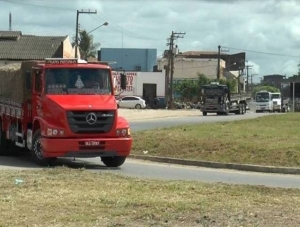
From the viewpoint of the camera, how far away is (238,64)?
159m

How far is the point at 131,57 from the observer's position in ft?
366

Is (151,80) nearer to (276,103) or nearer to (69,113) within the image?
(276,103)

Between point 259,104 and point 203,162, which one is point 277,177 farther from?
point 259,104

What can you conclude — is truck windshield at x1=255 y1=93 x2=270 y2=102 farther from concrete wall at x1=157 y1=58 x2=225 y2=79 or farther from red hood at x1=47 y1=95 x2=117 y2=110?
red hood at x1=47 y1=95 x2=117 y2=110

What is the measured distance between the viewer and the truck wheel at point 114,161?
59.7 feet

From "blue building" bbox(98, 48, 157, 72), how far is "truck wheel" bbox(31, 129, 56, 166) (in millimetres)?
90922

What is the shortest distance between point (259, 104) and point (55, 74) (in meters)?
56.7

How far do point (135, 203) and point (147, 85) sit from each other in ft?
275

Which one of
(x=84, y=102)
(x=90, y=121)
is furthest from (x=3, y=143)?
(x=90, y=121)

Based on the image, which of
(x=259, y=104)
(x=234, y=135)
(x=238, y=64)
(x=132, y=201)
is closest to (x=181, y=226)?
(x=132, y=201)

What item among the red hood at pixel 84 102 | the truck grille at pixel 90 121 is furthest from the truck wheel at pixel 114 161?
the red hood at pixel 84 102

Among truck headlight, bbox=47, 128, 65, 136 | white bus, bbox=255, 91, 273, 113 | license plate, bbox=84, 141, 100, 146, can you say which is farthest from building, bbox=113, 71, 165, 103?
truck headlight, bbox=47, 128, 65, 136

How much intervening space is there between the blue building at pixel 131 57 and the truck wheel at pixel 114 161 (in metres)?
90.2

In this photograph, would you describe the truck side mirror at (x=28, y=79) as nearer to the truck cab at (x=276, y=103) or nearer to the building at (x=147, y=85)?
the truck cab at (x=276, y=103)
